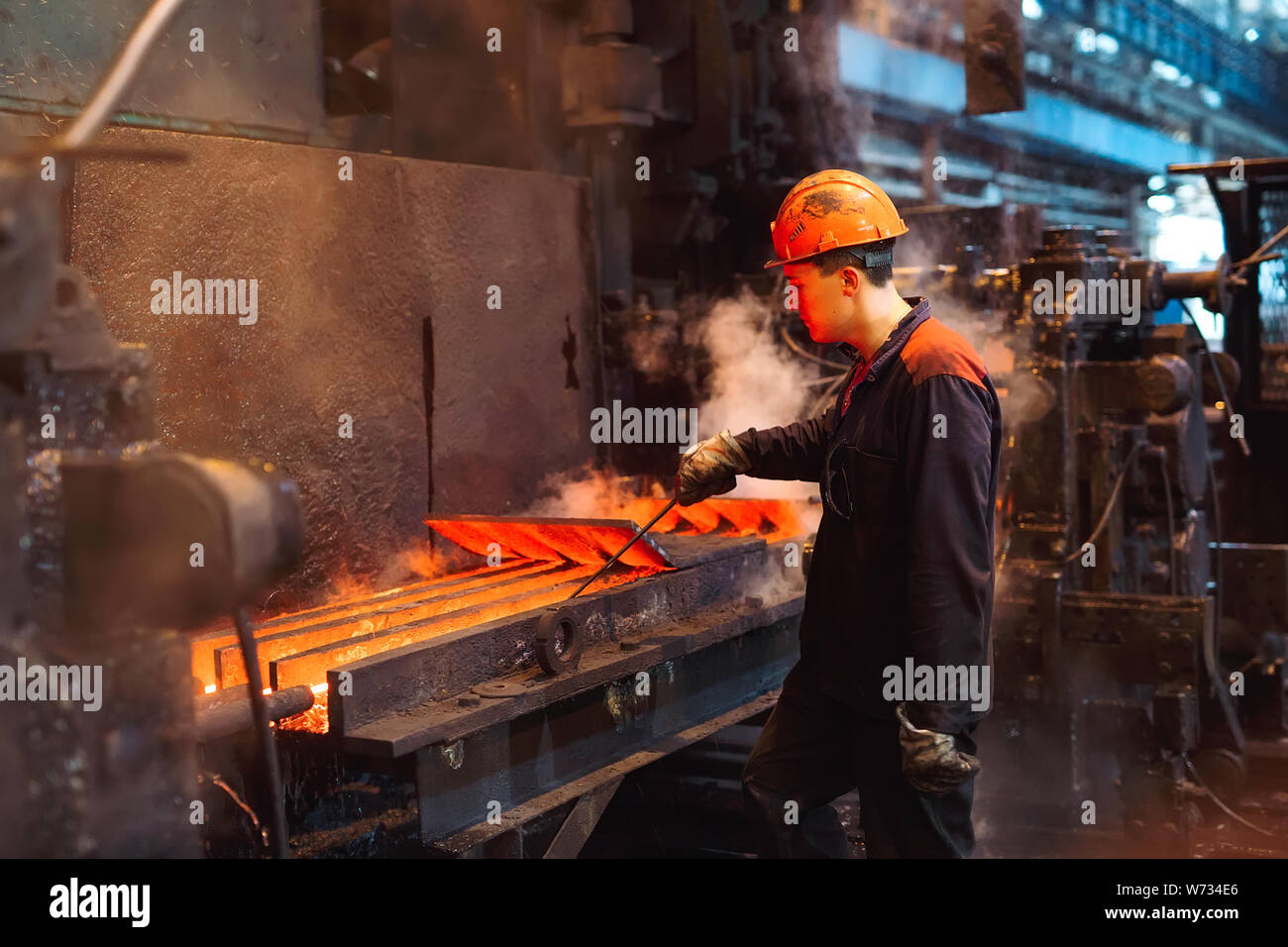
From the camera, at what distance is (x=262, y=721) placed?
2.07 metres

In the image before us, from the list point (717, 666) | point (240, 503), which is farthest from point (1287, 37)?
point (240, 503)

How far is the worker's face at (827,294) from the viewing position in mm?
3061

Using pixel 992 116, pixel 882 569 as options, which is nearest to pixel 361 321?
pixel 882 569

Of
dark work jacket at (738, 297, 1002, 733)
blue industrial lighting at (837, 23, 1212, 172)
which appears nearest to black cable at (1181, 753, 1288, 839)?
dark work jacket at (738, 297, 1002, 733)

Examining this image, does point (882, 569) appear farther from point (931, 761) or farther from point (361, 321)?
point (361, 321)

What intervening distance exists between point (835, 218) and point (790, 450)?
729 millimetres

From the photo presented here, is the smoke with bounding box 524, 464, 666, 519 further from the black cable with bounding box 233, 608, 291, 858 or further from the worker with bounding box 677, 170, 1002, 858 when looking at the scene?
the black cable with bounding box 233, 608, 291, 858

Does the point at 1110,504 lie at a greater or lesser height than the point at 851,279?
lesser

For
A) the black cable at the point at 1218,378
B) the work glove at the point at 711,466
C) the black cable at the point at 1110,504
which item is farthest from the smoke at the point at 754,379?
the work glove at the point at 711,466

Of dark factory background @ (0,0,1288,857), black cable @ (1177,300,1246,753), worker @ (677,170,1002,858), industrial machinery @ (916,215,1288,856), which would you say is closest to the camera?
dark factory background @ (0,0,1288,857)

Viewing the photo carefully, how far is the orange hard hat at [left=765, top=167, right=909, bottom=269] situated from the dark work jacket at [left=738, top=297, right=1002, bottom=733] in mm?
229

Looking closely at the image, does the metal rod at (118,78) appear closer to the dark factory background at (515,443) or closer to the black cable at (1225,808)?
the dark factory background at (515,443)

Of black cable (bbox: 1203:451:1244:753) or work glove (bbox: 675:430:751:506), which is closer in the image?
work glove (bbox: 675:430:751:506)

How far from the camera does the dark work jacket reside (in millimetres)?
2688
